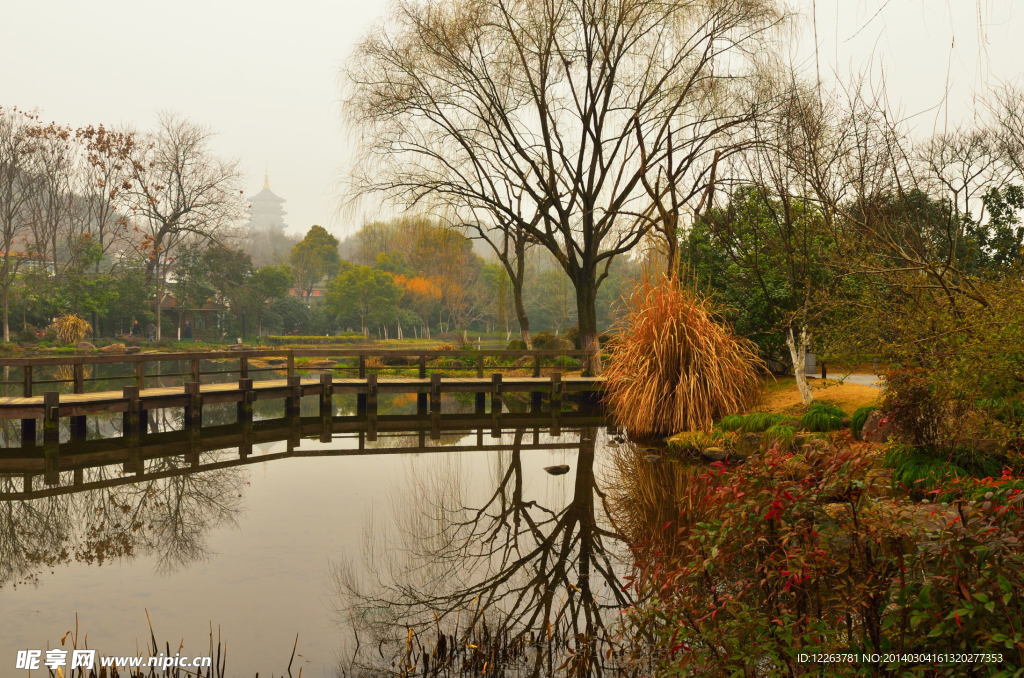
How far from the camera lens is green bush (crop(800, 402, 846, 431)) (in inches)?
448

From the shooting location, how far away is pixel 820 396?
13.9m

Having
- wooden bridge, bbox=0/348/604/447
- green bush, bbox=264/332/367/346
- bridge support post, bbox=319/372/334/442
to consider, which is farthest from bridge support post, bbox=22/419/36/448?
green bush, bbox=264/332/367/346

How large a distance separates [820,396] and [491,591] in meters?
9.50

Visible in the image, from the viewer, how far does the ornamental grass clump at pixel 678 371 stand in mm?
12625

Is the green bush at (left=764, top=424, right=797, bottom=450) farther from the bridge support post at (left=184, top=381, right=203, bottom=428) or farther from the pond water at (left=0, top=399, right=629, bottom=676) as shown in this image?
the bridge support post at (left=184, top=381, right=203, bottom=428)

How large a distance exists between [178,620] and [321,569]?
1.40 meters

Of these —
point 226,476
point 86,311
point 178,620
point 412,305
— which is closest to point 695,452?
point 226,476

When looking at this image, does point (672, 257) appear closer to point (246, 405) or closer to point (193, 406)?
point (246, 405)

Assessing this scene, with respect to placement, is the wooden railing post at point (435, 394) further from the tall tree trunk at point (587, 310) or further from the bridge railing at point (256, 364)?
the tall tree trunk at point (587, 310)

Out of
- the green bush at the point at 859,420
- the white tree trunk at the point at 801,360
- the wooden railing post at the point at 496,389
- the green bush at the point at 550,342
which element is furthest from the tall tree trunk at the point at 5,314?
the green bush at the point at 859,420

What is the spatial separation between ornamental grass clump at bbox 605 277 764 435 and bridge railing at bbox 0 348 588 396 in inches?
188

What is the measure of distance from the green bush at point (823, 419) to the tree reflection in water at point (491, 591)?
12.4 ft

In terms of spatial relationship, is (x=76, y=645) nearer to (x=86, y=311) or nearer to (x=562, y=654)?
(x=562, y=654)

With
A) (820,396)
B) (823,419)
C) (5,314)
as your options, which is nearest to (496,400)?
(820,396)
